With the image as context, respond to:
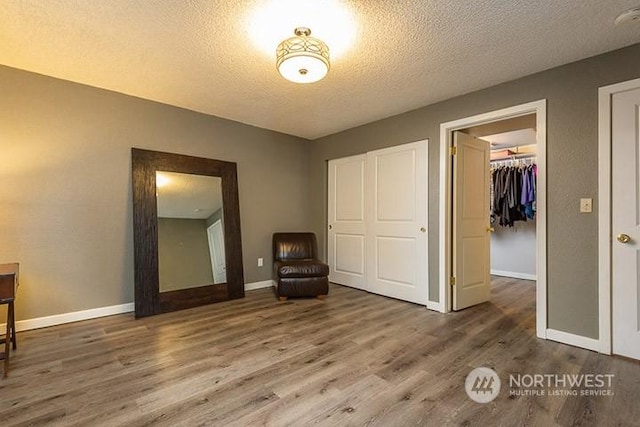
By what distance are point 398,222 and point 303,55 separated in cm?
239

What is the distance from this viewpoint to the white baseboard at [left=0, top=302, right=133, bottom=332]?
105 inches

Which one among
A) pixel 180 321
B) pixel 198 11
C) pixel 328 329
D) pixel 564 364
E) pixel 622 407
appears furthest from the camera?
pixel 180 321

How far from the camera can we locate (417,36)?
83.1 inches

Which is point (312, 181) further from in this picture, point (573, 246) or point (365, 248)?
point (573, 246)

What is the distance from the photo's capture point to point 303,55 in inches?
77.2

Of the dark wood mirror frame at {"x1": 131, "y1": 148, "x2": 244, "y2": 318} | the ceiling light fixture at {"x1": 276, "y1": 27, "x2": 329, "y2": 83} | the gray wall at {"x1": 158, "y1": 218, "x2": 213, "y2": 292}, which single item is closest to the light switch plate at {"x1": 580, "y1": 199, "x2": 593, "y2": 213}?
the ceiling light fixture at {"x1": 276, "y1": 27, "x2": 329, "y2": 83}

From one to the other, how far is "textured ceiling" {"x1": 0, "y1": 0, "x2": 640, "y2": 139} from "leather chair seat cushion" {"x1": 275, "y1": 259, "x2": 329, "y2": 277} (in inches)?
79.1

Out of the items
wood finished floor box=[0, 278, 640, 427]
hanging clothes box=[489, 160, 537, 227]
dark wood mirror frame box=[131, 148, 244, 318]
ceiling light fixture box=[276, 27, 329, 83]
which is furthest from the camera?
hanging clothes box=[489, 160, 537, 227]

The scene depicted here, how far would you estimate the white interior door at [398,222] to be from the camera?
347cm

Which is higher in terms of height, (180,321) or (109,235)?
(109,235)

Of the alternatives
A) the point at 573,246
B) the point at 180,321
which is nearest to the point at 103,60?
the point at 180,321

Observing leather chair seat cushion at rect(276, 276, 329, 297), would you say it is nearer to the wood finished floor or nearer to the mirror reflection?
the wood finished floor

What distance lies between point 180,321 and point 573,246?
3.64m

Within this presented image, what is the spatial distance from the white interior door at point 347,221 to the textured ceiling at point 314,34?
4.41ft
